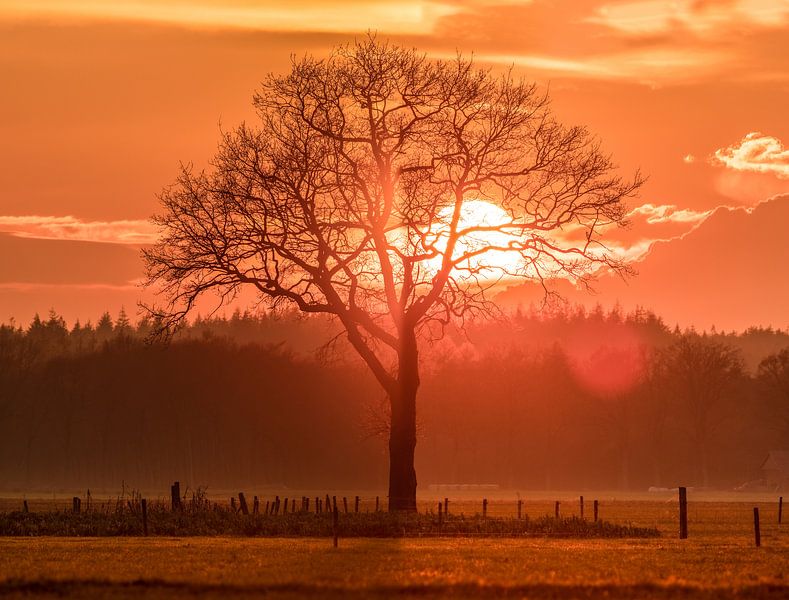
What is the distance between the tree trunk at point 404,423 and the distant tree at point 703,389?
108173 millimetres

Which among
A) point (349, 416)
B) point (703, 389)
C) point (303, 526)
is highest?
point (703, 389)

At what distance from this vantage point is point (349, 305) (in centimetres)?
5656

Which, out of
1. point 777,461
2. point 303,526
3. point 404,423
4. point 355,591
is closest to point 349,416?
point 777,461

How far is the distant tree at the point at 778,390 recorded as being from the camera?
161250 mm

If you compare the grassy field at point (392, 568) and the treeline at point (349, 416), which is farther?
the treeline at point (349, 416)

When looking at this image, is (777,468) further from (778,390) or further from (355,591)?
(355,591)

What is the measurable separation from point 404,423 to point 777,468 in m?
114

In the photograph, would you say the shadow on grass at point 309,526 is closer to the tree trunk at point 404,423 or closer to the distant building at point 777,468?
the tree trunk at point 404,423

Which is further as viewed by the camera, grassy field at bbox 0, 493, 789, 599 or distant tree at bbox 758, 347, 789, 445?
distant tree at bbox 758, 347, 789, 445

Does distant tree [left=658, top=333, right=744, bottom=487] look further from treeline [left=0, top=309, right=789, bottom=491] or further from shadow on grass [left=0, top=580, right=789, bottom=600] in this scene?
shadow on grass [left=0, top=580, right=789, bottom=600]

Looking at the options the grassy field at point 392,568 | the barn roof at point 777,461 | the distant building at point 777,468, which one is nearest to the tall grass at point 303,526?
the grassy field at point 392,568

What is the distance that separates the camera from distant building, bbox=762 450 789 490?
15562cm

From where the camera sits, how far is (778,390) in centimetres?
16250

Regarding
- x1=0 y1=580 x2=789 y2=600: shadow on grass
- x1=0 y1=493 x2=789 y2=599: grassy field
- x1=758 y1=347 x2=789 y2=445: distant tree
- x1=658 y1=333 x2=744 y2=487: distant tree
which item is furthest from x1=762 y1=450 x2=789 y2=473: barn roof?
x1=0 y1=580 x2=789 y2=600: shadow on grass
